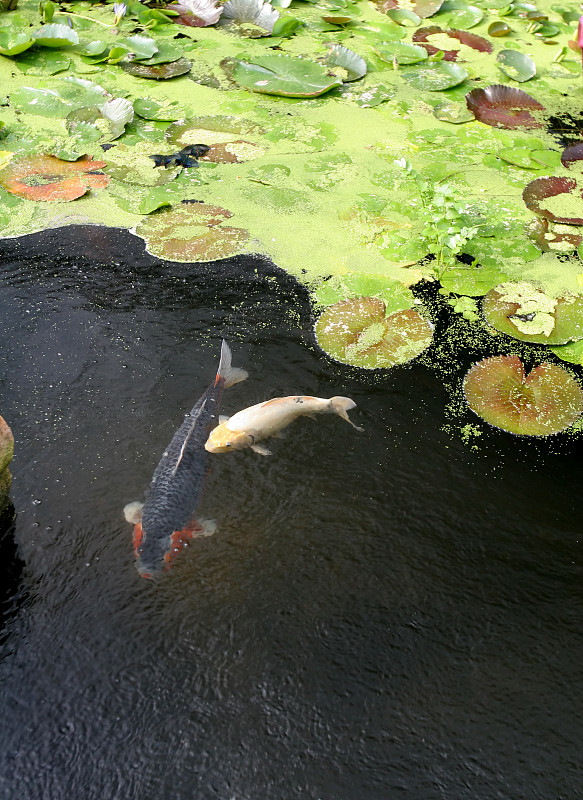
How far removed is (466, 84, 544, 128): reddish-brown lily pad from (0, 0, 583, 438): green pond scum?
19mm

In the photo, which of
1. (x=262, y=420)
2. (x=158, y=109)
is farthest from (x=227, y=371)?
(x=158, y=109)

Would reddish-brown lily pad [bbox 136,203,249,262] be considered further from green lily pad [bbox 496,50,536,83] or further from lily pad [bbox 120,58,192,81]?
green lily pad [bbox 496,50,536,83]

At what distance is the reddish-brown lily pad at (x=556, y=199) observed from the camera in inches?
187

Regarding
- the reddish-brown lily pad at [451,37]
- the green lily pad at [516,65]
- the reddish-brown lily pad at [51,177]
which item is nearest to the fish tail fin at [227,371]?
the reddish-brown lily pad at [51,177]

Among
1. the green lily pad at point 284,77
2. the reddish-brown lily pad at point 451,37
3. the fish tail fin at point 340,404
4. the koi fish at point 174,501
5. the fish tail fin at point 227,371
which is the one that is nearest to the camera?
the koi fish at point 174,501

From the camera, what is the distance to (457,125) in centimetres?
572

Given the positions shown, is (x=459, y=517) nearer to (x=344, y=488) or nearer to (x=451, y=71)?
(x=344, y=488)

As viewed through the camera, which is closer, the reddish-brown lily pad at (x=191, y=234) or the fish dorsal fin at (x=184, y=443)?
the fish dorsal fin at (x=184, y=443)

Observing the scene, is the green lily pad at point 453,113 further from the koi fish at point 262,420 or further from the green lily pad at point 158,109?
the koi fish at point 262,420

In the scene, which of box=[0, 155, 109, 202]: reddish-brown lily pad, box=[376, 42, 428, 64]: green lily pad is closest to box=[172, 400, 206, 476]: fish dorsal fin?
box=[0, 155, 109, 202]: reddish-brown lily pad

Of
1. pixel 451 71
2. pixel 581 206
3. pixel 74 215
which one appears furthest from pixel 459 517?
pixel 451 71

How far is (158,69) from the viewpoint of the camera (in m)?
6.19

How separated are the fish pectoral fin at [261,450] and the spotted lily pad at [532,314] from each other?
169cm

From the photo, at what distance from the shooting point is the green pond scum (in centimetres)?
422
